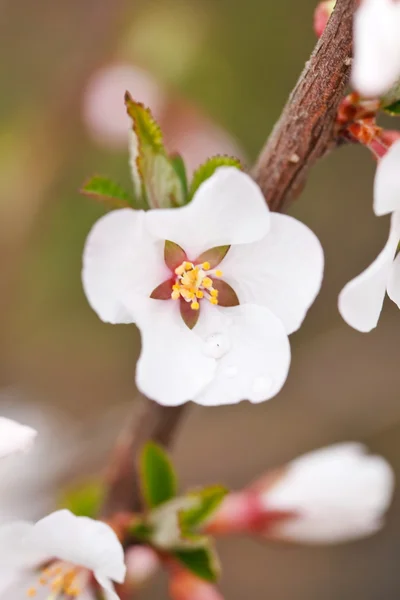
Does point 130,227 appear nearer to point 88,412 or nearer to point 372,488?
point 372,488

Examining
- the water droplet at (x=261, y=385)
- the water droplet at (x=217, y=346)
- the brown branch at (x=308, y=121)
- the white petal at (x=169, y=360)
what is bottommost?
the white petal at (x=169, y=360)

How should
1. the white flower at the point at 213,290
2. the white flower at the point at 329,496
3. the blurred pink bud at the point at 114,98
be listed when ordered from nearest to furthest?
the white flower at the point at 213,290 < the white flower at the point at 329,496 < the blurred pink bud at the point at 114,98

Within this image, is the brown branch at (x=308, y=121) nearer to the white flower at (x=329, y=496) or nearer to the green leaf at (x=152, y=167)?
the green leaf at (x=152, y=167)

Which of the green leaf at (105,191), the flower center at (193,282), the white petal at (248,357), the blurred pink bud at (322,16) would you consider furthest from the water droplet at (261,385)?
the blurred pink bud at (322,16)

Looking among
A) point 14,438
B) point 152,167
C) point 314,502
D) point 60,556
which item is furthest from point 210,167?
point 314,502

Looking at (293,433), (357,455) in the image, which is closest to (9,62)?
(293,433)

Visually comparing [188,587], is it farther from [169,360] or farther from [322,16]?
[322,16]
